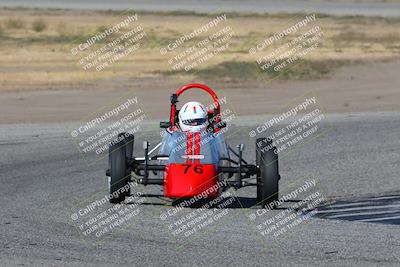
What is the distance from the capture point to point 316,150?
23734 mm

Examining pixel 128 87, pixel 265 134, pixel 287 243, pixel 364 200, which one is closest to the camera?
pixel 287 243

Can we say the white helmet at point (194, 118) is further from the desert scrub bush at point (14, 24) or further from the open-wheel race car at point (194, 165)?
the desert scrub bush at point (14, 24)

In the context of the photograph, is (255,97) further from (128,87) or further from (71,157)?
(71,157)

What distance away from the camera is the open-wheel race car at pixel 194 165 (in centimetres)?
1590

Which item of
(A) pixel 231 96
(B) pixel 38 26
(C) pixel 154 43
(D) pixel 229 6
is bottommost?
(A) pixel 231 96

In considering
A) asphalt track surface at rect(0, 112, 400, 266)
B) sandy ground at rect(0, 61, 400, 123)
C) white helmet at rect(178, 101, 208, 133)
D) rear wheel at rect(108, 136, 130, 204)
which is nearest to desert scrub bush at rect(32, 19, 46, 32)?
sandy ground at rect(0, 61, 400, 123)

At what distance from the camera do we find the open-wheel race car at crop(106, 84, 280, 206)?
1590 centimetres

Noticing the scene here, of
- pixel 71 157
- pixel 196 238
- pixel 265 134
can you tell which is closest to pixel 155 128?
pixel 265 134

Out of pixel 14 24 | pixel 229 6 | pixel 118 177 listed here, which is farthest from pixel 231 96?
pixel 229 6

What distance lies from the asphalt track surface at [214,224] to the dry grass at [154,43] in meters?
14.8

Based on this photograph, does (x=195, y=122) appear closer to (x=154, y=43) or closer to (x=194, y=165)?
(x=194, y=165)

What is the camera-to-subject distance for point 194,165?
1600 centimetres

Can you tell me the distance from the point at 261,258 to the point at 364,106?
71.4 feet

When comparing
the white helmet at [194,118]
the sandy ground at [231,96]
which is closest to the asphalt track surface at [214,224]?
the white helmet at [194,118]
